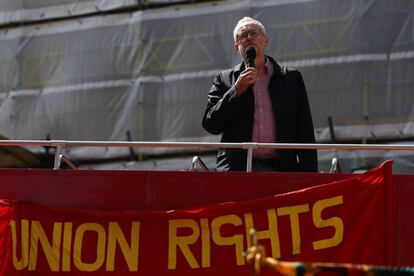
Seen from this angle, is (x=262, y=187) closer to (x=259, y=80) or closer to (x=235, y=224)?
(x=235, y=224)

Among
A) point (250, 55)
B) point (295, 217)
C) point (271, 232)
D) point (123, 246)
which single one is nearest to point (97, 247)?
point (123, 246)

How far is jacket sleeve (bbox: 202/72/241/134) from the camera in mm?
5469

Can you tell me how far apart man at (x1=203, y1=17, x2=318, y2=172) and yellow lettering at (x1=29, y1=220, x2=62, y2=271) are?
1.17 meters

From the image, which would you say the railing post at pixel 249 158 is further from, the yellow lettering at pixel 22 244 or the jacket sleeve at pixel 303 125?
the yellow lettering at pixel 22 244

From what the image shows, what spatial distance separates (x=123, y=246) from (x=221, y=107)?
41.9 inches

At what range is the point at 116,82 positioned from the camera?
1204cm

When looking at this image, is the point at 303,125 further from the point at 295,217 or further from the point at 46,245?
the point at 46,245

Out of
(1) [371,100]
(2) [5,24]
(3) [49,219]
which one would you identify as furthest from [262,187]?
(2) [5,24]

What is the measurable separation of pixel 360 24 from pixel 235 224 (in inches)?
246

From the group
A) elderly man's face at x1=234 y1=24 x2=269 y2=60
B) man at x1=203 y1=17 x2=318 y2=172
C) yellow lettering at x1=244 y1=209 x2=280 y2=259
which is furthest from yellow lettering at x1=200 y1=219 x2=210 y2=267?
elderly man's face at x1=234 y1=24 x2=269 y2=60

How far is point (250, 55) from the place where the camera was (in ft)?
18.1

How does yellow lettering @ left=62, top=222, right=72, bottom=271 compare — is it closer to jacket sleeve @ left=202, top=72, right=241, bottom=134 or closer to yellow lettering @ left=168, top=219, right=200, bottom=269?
yellow lettering @ left=168, top=219, right=200, bottom=269

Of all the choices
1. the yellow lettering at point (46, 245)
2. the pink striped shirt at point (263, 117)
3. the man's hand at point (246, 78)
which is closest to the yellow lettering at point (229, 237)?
the pink striped shirt at point (263, 117)

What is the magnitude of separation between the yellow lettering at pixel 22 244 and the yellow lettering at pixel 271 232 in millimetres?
1374
